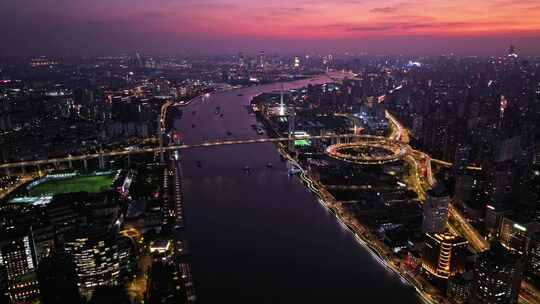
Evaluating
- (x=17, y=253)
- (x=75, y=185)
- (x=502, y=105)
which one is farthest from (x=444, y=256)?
(x=502, y=105)

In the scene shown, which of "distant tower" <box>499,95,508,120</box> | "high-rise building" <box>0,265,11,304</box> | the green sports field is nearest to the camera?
"high-rise building" <box>0,265,11,304</box>

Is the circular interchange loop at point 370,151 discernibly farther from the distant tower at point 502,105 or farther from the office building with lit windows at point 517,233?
the distant tower at point 502,105

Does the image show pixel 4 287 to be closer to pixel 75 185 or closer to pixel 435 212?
pixel 75 185

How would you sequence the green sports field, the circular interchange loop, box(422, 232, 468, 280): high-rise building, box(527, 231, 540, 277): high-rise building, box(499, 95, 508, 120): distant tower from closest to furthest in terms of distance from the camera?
box(422, 232, 468, 280): high-rise building, box(527, 231, 540, 277): high-rise building, the green sports field, the circular interchange loop, box(499, 95, 508, 120): distant tower

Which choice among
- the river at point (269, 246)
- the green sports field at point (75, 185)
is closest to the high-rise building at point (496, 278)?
the river at point (269, 246)

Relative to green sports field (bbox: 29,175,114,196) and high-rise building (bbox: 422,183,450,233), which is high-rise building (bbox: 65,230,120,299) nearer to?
green sports field (bbox: 29,175,114,196)

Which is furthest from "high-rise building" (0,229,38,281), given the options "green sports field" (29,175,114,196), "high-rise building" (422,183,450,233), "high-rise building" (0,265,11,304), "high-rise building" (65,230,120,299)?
"high-rise building" (422,183,450,233)

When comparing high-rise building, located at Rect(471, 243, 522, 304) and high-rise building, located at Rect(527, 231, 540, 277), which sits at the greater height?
high-rise building, located at Rect(471, 243, 522, 304)

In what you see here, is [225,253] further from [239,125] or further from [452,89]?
[452,89]
